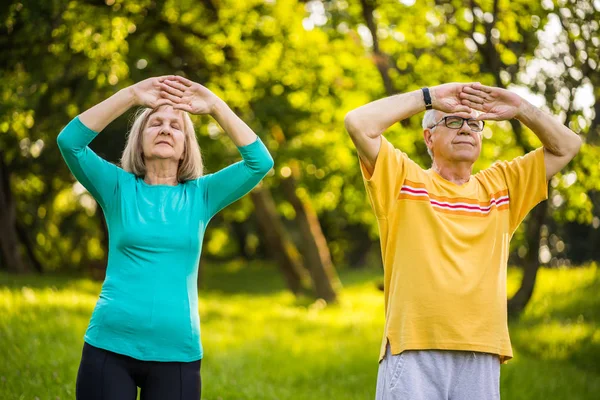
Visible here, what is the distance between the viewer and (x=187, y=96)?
3.44 metres

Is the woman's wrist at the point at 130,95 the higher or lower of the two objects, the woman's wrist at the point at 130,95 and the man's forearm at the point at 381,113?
the higher

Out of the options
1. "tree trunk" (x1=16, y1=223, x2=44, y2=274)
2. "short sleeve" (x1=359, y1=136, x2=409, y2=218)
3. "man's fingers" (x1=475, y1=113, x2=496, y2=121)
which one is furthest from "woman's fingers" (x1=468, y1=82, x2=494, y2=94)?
"tree trunk" (x1=16, y1=223, x2=44, y2=274)

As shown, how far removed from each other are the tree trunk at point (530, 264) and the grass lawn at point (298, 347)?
9.5 inches

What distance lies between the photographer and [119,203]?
3.35m

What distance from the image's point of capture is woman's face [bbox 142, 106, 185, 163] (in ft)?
11.2

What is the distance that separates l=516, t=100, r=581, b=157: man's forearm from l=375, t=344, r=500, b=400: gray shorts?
1.08m

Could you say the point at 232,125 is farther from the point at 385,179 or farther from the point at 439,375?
the point at 439,375

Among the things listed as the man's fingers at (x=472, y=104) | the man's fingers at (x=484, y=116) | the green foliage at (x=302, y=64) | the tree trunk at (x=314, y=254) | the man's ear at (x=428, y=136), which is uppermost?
the green foliage at (x=302, y=64)

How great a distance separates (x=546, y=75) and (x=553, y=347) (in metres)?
3.24

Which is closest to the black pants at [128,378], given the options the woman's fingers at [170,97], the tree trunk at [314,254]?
the woman's fingers at [170,97]

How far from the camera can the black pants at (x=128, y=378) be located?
122 inches

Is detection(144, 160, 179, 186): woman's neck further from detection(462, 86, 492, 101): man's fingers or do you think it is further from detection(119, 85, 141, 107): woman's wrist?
detection(462, 86, 492, 101): man's fingers

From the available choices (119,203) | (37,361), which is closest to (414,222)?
(119,203)

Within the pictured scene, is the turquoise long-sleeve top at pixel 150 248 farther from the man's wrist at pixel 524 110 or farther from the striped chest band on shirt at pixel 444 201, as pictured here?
the man's wrist at pixel 524 110
